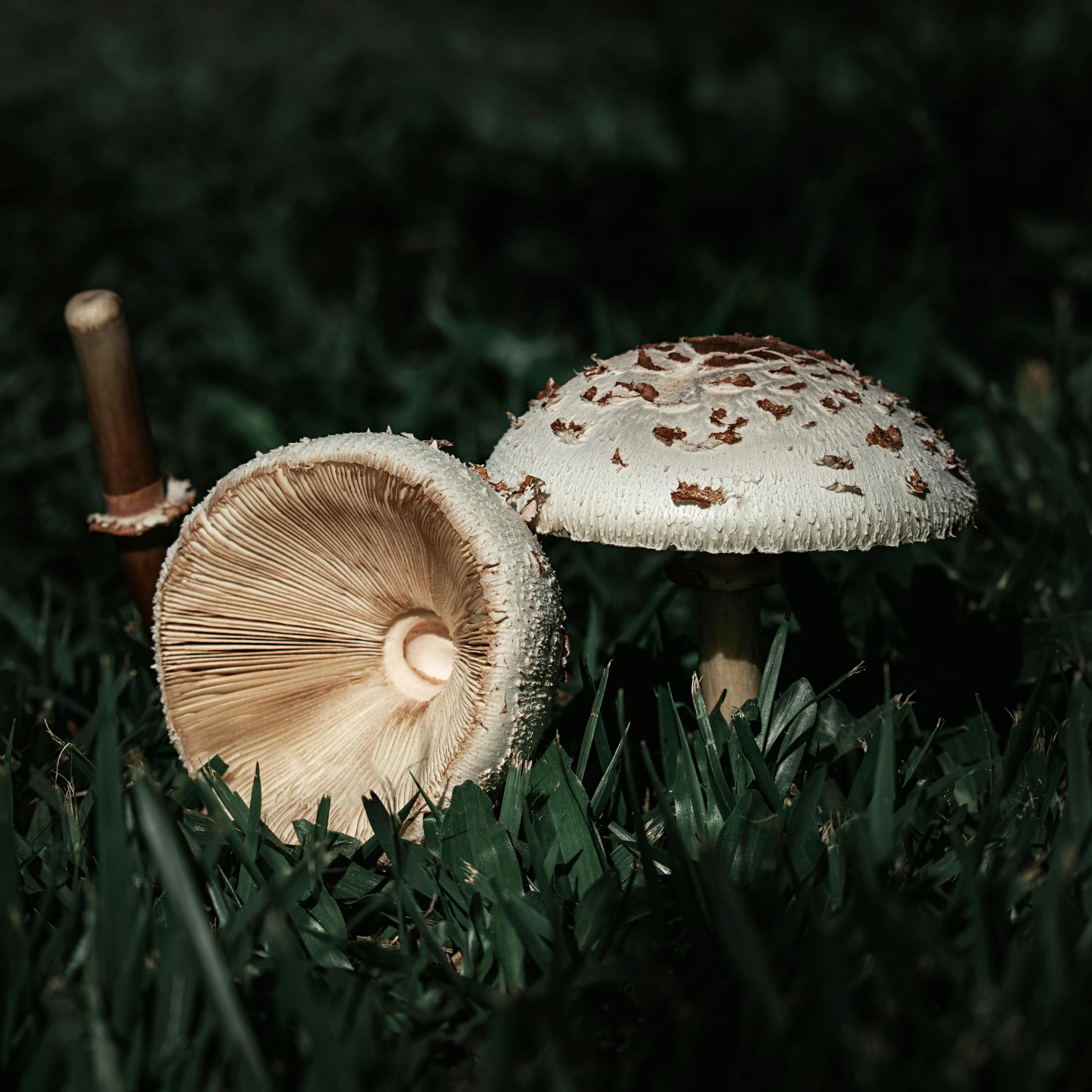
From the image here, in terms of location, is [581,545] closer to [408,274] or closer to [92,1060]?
[92,1060]

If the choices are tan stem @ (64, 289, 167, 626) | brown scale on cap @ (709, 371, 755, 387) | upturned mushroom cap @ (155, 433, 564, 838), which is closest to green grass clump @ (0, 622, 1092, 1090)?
upturned mushroom cap @ (155, 433, 564, 838)

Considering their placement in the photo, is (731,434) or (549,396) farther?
(549,396)

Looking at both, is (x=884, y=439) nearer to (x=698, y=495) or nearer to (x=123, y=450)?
(x=698, y=495)

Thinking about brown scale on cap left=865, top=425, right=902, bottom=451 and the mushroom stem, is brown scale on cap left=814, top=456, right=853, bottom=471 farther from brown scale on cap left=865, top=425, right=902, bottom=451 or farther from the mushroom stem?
the mushroom stem

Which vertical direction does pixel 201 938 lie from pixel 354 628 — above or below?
above

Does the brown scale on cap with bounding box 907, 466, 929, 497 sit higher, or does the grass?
the brown scale on cap with bounding box 907, 466, 929, 497

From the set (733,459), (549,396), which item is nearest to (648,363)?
(549,396)

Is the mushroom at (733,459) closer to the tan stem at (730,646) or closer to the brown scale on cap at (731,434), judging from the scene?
the brown scale on cap at (731,434)
